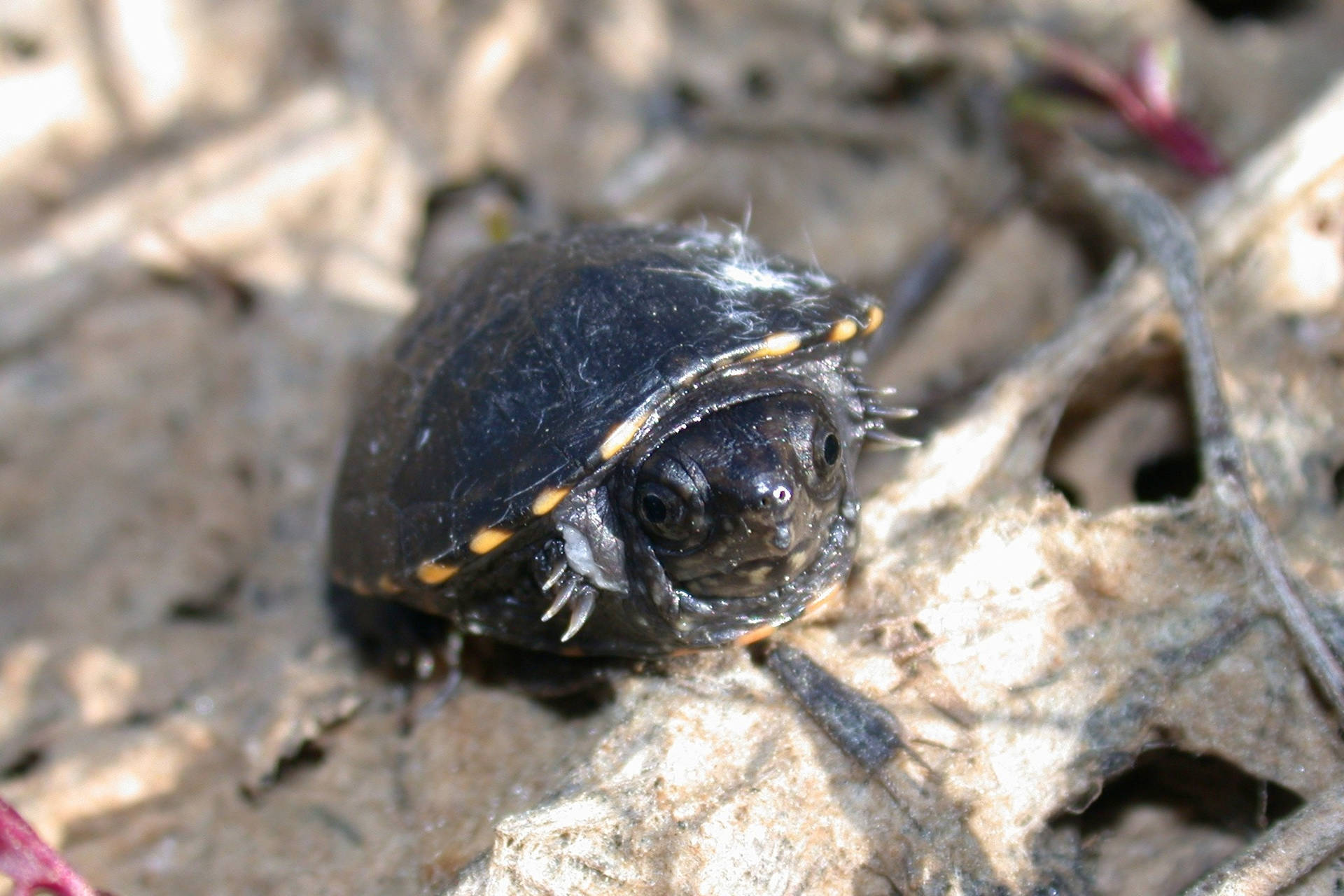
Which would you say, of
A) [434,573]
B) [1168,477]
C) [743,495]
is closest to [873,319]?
[743,495]

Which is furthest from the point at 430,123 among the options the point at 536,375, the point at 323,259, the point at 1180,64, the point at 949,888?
the point at 949,888

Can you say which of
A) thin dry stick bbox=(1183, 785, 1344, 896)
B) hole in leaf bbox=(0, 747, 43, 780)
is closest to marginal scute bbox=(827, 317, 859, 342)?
thin dry stick bbox=(1183, 785, 1344, 896)

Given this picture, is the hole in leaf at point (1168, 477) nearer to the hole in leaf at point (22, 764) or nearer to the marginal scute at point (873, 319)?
the marginal scute at point (873, 319)

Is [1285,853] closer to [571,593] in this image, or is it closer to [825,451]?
[825,451]

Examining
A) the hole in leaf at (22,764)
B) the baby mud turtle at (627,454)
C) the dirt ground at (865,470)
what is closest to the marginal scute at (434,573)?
the baby mud turtle at (627,454)

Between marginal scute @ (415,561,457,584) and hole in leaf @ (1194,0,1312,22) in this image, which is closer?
marginal scute @ (415,561,457,584)

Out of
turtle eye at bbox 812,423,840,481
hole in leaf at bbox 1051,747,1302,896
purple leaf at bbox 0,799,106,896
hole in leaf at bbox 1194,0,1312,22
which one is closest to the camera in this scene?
purple leaf at bbox 0,799,106,896

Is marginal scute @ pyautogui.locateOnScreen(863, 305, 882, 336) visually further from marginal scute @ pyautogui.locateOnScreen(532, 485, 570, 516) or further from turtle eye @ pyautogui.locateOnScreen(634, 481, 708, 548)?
marginal scute @ pyautogui.locateOnScreen(532, 485, 570, 516)
